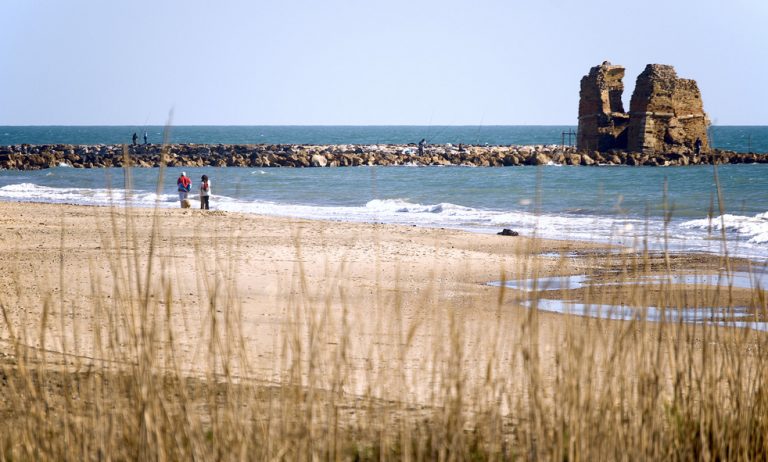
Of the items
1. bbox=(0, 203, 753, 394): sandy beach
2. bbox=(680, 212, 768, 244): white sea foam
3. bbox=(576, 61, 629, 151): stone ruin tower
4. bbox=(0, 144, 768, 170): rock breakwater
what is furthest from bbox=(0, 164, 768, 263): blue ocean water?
bbox=(576, 61, 629, 151): stone ruin tower

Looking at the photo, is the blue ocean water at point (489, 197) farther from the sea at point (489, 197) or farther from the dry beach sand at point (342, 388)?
the dry beach sand at point (342, 388)

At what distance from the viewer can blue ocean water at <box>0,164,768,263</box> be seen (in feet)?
77.2

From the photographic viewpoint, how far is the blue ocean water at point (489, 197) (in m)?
23.5

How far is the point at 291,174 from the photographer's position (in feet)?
177

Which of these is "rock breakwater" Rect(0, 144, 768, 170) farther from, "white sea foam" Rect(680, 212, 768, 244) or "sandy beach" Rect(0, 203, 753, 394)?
"sandy beach" Rect(0, 203, 753, 394)

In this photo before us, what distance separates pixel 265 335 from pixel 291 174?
44767 mm

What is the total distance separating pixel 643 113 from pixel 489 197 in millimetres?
30226

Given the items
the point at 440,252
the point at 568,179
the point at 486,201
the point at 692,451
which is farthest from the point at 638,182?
the point at 692,451

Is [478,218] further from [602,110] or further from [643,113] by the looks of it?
[602,110]

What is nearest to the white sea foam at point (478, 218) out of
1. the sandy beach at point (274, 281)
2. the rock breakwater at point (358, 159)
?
the sandy beach at point (274, 281)

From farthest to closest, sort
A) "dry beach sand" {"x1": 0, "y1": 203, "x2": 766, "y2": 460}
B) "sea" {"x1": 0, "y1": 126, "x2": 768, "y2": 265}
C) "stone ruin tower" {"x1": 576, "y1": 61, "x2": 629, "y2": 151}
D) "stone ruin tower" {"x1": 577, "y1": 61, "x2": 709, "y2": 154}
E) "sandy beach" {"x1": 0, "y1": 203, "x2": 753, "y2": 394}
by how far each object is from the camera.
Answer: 1. "stone ruin tower" {"x1": 576, "y1": 61, "x2": 629, "y2": 151}
2. "stone ruin tower" {"x1": 577, "y1": 61, "x2": 709, "y2": 154}
3. "sea" {"x1": 0, "y1": 126, "x2": 768, "y2": 265}
4. "sandy beach" {"x1": 0, "y1": 203, "x2": 753, "y2": 394}
5. "dry beach sand" {"x1": 0, "y1": 203, "x2": 766, "y2": 460}

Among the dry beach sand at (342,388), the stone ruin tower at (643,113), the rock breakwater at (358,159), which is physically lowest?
the rock breakwater at (358,159)

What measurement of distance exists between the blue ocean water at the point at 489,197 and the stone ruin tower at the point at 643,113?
5.50 meters

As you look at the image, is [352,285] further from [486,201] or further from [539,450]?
[486,201]
